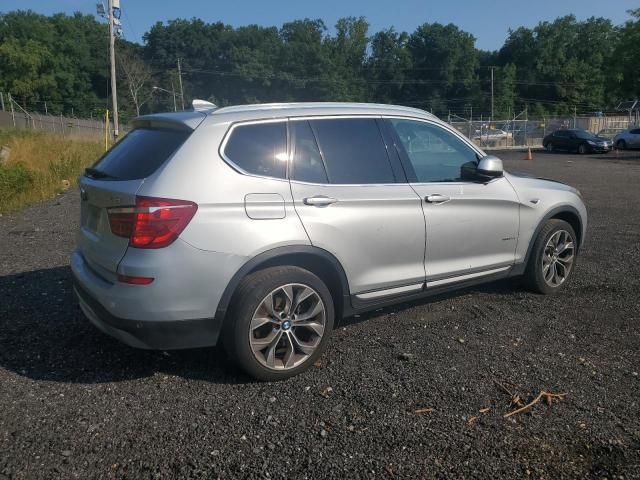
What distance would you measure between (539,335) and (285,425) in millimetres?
2282

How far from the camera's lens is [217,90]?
91000 mm

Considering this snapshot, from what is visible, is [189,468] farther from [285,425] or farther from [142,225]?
[142,225]

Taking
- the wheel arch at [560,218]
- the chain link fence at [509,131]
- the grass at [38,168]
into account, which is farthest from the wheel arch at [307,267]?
the chain link fence at [509,131]

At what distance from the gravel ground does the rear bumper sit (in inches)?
13.8

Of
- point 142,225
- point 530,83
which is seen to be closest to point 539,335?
point 142,225

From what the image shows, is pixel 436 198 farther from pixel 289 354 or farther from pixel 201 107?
pixel 201 107

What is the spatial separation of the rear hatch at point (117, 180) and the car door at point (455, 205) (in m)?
1.70

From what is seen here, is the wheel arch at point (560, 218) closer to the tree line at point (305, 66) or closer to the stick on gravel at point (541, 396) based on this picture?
the stick on gravel at point (541, 396)

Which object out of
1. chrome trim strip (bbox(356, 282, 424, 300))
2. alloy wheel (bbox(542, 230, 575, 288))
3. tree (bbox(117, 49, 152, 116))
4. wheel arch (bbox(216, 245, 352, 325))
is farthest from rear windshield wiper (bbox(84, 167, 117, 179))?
tree (bbox(117, 49, 152, 116))

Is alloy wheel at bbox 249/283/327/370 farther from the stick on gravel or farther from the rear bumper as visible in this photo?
the stick on gravel

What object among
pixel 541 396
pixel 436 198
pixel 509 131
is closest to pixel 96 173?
pixel 436 198

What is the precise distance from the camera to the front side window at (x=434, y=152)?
4.41 meters

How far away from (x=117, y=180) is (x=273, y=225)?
3.41 ft

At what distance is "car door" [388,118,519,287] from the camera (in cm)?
435
